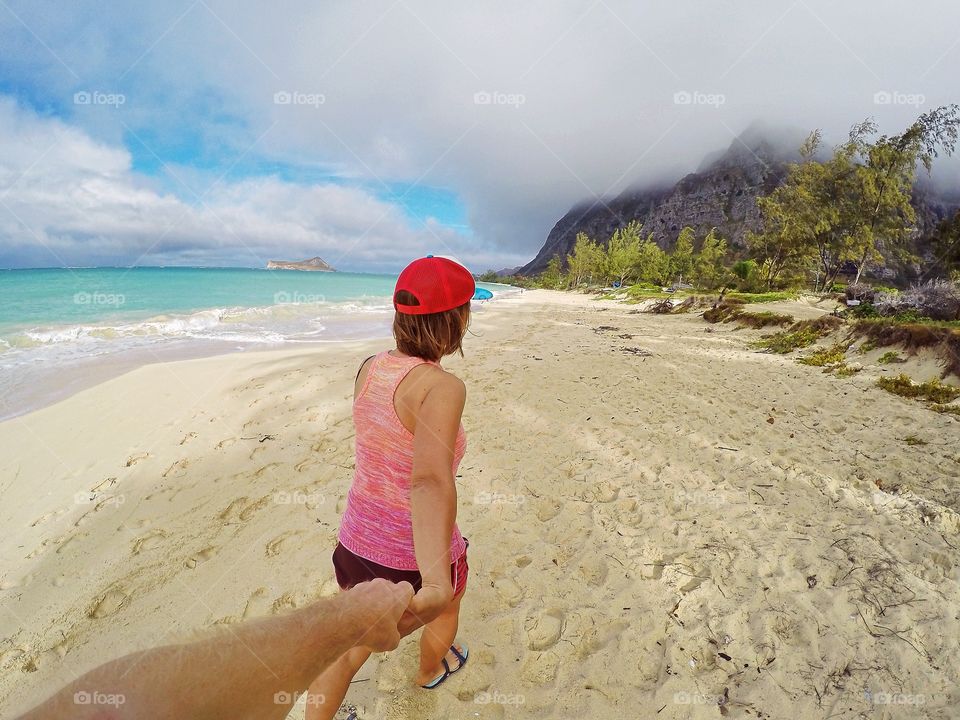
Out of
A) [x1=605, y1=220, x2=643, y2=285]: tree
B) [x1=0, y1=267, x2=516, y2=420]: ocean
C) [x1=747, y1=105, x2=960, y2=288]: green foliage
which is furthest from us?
[x1=605, y1=220, x2=643, y2=285]: tree

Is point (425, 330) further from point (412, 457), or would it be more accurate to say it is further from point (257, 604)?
point (257, 604)

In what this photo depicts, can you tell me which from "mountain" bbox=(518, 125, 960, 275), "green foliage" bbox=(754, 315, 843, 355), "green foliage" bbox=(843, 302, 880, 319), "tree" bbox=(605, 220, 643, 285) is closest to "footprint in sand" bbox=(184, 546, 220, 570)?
"green foliage" bbox=(754, 315, 843, 355)

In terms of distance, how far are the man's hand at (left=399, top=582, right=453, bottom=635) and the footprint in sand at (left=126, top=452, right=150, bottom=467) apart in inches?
222

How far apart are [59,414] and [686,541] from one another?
914 centimetres

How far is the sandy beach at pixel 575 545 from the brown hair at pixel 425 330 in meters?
1.44

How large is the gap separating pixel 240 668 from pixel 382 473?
3.09 feet

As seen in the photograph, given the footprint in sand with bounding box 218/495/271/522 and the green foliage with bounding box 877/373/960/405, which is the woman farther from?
the green foliage with bounding box 877/373/960/405

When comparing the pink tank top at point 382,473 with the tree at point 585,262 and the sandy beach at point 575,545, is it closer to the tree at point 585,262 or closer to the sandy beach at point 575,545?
the sandy beach at point 575,545

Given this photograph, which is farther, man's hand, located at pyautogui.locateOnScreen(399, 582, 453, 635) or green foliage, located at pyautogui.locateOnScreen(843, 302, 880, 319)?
green foliage, located at pyautogui.locateOnScreen(843, 302, 880, 319)

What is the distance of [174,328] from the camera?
16281mm

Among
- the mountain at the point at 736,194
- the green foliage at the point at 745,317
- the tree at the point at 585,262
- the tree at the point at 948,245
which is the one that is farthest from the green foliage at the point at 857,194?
the mountain at the point at 736,194

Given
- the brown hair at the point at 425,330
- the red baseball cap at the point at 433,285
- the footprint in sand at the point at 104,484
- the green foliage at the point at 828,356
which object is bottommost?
the footprint in sand at the point at 104,484

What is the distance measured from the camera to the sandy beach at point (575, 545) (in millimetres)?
2443

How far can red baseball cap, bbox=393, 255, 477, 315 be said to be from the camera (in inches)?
67.0
